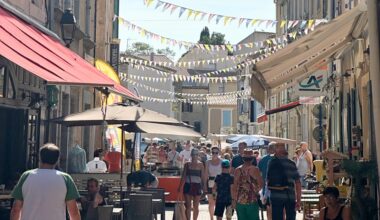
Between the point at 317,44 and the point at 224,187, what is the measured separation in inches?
168

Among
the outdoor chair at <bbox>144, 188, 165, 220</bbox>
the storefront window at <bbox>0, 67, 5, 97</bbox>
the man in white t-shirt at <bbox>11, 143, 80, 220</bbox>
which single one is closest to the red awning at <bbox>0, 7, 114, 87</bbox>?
the storefront window at <bbox>0, 67, 5, 97</bbox>

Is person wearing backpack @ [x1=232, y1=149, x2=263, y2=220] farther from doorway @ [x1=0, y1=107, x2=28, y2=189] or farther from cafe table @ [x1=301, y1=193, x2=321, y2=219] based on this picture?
doorway @ [x1=0, y1=107, x2=28, y2=189]

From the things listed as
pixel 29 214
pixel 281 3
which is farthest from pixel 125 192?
pixel 281 3

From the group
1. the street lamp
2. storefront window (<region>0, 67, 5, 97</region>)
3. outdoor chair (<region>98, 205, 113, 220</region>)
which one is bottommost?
outdoor chair (<region>98, 205, 113, 220</region>)

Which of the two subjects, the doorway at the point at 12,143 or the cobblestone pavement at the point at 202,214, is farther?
the cobblestone pavement at the point at 202,214

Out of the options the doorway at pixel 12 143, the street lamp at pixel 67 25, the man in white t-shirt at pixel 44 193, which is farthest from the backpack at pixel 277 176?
the street lamp at pixel 67 25

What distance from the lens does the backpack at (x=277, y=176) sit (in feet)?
40.8

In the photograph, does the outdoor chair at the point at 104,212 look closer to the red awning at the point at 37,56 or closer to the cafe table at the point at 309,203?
the red awning at the point at 37,56

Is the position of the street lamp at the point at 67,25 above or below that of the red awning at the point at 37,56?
above

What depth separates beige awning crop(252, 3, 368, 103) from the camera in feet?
33.9

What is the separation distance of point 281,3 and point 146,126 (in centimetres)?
3156

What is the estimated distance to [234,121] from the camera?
81.5 metres

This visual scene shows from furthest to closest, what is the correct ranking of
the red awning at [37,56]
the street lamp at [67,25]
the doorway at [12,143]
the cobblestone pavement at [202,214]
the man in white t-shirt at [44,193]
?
the cobblestone pavement at [202,214]
the street lamp at [67,25]
the doorway at [12,143]
the red awning at [37,56]
the man in white t-shirt at [44,193]

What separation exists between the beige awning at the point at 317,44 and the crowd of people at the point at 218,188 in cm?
124
